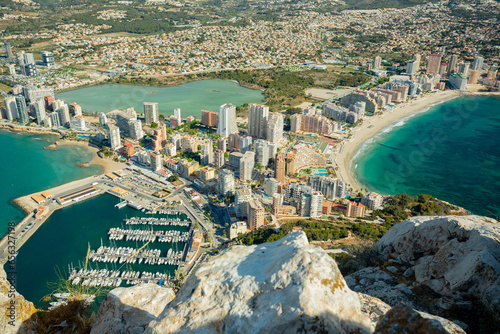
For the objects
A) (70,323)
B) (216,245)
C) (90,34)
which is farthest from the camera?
(90,34)

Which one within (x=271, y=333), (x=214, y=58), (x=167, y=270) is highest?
(x=271, y=333)

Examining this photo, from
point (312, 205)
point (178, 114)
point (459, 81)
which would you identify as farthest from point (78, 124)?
point (459, 81)

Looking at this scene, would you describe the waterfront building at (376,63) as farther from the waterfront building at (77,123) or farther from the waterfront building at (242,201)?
the waterfront building at (242,201)

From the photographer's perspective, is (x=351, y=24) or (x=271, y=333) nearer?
(x=271, y=333)

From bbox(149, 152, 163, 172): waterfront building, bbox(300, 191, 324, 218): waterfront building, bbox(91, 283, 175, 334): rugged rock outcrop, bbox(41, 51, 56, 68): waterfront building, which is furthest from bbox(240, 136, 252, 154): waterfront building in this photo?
bbox(41, 51, 56, 68): waterfront building

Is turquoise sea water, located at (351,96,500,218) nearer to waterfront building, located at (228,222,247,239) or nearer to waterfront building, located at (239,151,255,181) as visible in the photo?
waterfront building, located at (239,151,255,181)

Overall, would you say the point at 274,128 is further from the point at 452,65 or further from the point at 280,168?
the point at 452,65

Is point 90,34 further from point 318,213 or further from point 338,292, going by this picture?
point 338,292

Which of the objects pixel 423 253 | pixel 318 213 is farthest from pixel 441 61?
pixel 423 253
